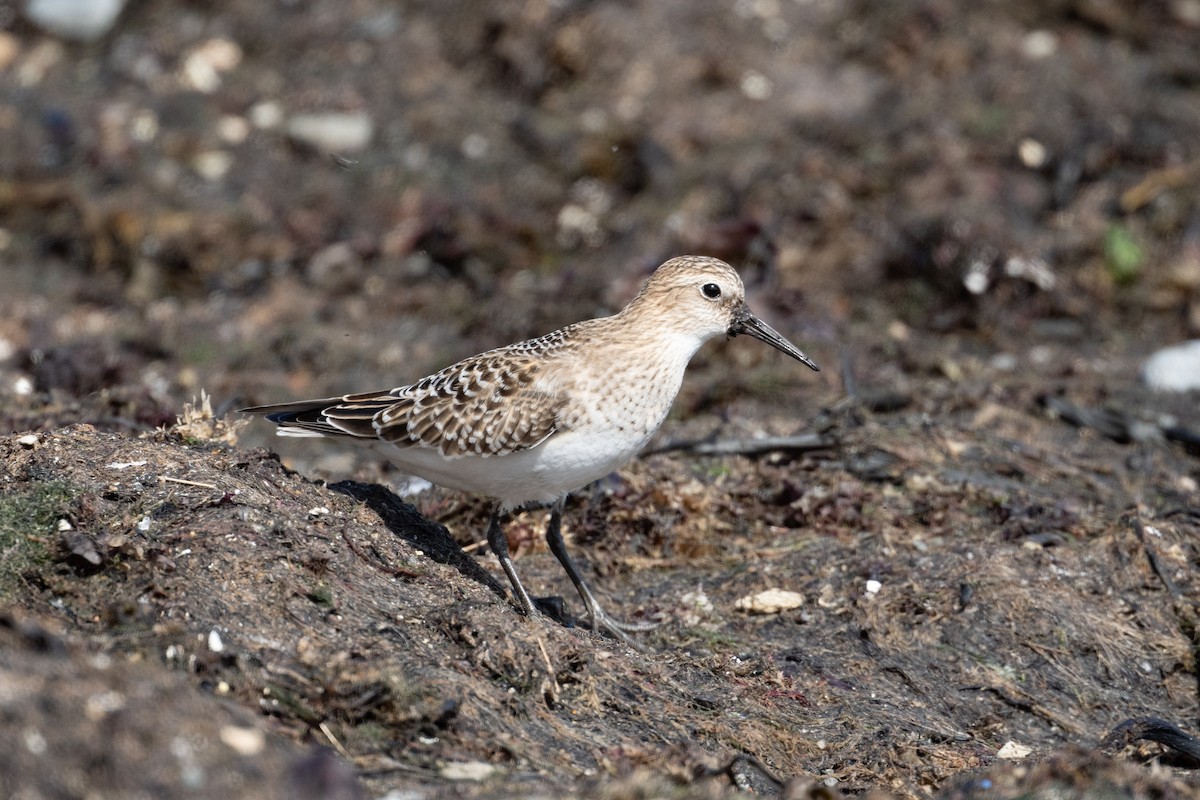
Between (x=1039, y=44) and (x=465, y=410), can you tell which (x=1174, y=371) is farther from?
(x=465, y=410)

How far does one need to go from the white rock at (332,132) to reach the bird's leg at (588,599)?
21.6ft

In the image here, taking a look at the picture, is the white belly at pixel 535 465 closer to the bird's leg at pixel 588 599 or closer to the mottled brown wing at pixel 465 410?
the mottled brown wing at pixel 465 410

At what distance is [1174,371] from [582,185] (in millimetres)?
4924

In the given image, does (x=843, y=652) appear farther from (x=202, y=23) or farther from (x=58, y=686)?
(x=202, y=23)

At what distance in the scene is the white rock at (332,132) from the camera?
1216cm

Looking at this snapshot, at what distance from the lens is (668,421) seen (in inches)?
346

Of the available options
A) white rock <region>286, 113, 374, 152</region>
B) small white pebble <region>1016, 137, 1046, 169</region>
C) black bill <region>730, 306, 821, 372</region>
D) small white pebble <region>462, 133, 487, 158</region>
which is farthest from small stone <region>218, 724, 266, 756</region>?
small white pebble <region>1016, 137, 1046, 169</region>

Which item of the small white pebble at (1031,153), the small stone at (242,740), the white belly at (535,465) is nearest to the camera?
the small stone at (242,740)

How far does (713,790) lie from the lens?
14.3 feet

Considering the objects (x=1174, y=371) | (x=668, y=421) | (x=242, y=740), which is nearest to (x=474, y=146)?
(x=668, y=421)

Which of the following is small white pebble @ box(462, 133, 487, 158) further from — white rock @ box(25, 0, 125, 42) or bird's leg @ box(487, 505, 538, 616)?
bird's leg @ box(487, 505, 538, 616)

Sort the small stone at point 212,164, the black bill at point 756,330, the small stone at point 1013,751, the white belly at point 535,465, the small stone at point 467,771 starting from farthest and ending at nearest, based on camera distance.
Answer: the small stone at point 212,164, the black bill at point 756,330, the white belly at point 535,465, the small stone at point 1013,751, the small stone at point 467,771

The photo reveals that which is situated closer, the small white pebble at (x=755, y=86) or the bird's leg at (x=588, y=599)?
the bird's leg at (x=588, y=599)

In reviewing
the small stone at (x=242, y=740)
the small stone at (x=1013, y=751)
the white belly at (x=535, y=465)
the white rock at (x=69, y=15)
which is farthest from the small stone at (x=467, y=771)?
the white rock at (x=69, y=15)
